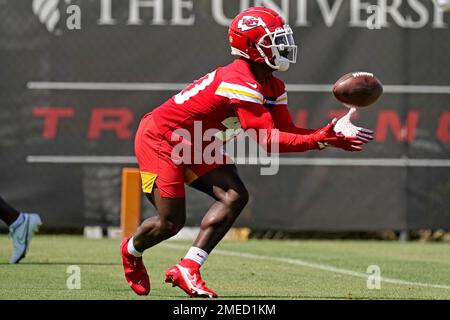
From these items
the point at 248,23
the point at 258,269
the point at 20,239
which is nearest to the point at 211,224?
the point at 248,23

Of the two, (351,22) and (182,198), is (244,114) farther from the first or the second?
(351,22)

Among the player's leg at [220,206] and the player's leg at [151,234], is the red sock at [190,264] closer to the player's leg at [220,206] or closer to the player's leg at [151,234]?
the player's leg at [220,206]

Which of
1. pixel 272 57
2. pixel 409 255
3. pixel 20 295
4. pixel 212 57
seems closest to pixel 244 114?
pixel 272 57

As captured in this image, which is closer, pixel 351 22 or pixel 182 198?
pixel 182 198

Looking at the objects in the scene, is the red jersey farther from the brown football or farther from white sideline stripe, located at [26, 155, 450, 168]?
white sideline stripe, located at [26, 155, 450, 168]

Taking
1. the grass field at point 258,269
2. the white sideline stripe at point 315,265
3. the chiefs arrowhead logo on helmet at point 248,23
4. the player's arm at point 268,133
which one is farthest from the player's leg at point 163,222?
the white sideline stripe at point 315,265

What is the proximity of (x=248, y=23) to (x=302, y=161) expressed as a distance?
16.6 ft

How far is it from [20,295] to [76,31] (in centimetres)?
551

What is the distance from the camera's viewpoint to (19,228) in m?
9.16

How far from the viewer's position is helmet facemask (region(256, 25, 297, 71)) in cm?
707

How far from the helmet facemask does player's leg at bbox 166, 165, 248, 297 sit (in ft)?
2.47

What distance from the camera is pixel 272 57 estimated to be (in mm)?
7086

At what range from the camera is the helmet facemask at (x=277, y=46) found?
707 centimetres

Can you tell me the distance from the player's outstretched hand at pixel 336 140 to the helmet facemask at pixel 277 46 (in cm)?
65
